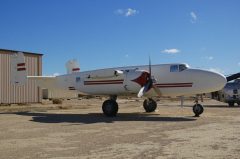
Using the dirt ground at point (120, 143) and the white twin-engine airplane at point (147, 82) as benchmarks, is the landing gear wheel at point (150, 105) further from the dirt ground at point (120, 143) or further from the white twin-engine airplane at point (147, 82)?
the dirt ground at point (120, 143)

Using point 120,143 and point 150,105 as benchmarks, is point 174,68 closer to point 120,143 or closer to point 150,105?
point 150,105

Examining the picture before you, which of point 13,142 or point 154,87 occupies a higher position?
point 154,87

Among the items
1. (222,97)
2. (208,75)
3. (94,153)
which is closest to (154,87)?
(208,75)

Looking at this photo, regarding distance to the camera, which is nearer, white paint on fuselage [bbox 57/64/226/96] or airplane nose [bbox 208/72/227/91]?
airplane nose [bbox 208/72/227/91]

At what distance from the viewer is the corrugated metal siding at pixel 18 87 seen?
37.3 meters

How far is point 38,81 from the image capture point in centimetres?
2877

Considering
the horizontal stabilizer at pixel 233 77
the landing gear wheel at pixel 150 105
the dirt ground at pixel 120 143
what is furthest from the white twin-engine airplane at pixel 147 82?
the horizontal stabilizer at pixel 233 77

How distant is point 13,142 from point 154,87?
476 inches

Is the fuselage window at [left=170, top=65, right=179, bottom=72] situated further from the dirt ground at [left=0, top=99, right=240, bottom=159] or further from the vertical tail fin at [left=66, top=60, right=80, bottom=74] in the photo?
the vertical tail fin at [left=66, top=60, right=80, bottom=74]

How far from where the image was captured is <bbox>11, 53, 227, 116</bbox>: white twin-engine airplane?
20781 mm

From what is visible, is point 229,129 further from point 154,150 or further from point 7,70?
point 7,70

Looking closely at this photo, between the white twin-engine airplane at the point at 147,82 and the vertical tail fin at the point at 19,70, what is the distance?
179 inches

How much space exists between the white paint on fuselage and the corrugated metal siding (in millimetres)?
14534

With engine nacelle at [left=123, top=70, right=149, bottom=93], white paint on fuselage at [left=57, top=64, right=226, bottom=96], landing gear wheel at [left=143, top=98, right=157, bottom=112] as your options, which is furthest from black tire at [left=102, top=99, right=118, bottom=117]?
landing gear wheel at [left=143, top=98, right=157, bottom=112]
